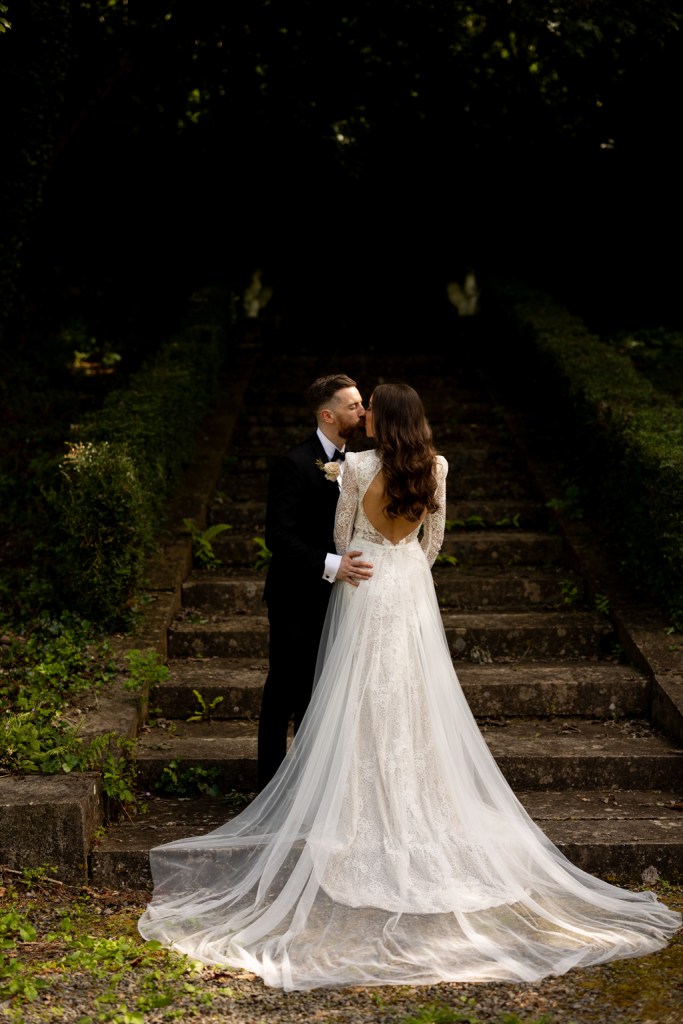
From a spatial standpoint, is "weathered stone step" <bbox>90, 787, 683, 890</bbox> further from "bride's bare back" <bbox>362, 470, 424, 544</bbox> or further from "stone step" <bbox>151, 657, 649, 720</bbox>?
"bride's bare back" <bbox>362, 470, 424, 544</bbox>

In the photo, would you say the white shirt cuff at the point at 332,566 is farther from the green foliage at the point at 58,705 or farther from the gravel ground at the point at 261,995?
the gravel ground at the point at 261,995

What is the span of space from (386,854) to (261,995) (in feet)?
2.64

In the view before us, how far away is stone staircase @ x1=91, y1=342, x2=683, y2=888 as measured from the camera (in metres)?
5.27

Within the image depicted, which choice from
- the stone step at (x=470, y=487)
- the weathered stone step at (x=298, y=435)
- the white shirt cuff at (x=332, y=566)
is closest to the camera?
the white shirt cuff at (x=332, y=566)

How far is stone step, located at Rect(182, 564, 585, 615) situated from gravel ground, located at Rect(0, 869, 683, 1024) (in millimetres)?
3277

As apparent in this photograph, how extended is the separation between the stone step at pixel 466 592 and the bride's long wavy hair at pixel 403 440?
283cm

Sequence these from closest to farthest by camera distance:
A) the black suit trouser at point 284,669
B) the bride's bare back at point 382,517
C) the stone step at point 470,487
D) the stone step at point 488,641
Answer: the bride's bare back at point 382,517 → the black suit trouser at point 284,669 → the stone step at point 488,641 → the stone step at point 470,487

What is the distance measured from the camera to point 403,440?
4.71 meters

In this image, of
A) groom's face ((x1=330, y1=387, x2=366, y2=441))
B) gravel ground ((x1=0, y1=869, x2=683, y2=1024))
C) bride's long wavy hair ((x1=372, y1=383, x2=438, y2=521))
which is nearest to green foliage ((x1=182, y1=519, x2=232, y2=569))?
groom's face ((x1=330, y1=387, x2=366, y2=441))

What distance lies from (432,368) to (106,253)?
5.86 meters

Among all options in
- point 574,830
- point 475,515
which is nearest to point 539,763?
point 574,830

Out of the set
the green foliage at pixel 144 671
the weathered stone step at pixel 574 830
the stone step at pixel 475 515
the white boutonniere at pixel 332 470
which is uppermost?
the white boutonniere at pixel 332 470

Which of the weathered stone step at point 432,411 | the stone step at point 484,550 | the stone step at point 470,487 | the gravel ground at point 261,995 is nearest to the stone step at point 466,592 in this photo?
the stone step at point 484,550

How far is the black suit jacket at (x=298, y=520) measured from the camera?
518 cm
